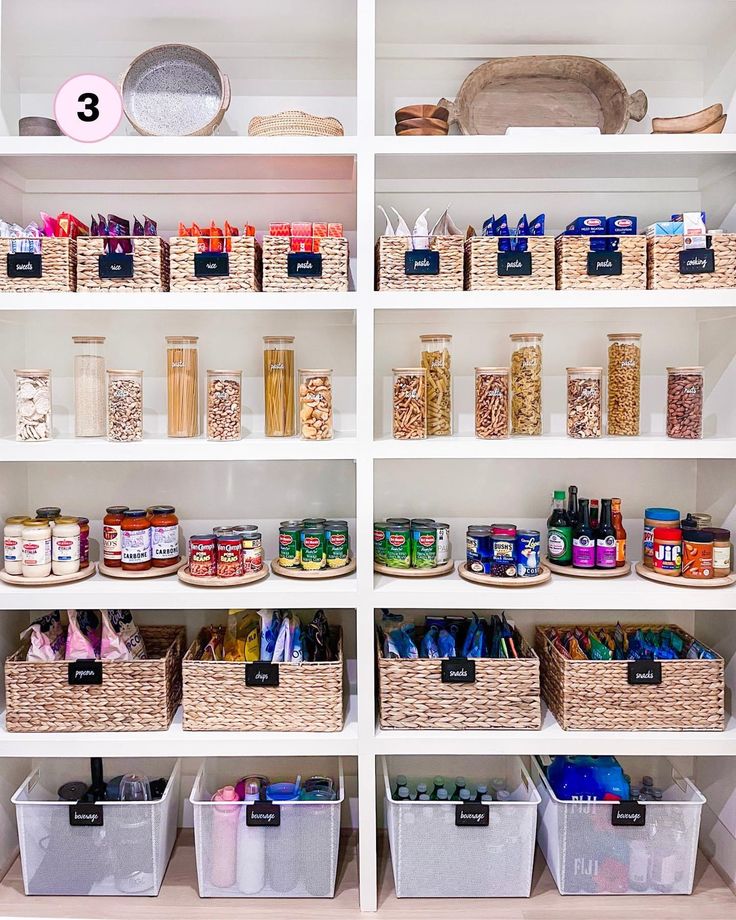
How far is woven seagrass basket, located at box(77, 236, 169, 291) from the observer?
1.97 m

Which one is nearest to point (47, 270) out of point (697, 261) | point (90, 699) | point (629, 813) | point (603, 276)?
point (90, 699)

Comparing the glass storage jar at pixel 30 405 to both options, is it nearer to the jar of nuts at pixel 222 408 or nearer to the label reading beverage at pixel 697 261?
the jar of nuts at pixel 222 408

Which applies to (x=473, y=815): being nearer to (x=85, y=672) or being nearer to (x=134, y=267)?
(x=85, y=672)

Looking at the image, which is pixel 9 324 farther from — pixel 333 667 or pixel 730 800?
pixel 730 800

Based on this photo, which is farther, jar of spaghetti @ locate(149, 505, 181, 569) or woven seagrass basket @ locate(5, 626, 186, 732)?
jar of spaghetti @ locate(149, 505, 181, 569)

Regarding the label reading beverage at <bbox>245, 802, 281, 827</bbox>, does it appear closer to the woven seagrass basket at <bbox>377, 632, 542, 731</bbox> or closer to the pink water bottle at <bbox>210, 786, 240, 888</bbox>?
the pink water bottle at <bbox>210, 786, 240, 888</bbox>

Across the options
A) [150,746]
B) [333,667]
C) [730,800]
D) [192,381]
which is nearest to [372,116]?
[192,381]

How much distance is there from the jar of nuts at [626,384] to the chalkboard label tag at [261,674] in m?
1.10

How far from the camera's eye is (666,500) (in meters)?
2.33

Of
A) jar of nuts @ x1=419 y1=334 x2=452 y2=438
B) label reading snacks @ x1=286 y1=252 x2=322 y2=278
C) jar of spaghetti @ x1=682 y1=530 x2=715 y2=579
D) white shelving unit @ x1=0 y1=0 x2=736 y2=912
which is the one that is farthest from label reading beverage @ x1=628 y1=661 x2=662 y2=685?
label reading snacks @ x1=286 y1=252 x2=322 y2=278

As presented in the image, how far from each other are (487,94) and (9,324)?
4.90 feet

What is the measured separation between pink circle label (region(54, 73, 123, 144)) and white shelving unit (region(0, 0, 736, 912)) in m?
0.07

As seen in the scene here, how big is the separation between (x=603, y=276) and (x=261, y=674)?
1335mm

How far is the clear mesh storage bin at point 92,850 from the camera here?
6.55 feet
